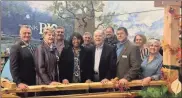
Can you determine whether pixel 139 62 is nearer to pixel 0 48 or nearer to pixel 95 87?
pixel 95 87

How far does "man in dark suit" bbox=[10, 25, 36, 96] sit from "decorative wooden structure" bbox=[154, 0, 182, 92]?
896mm

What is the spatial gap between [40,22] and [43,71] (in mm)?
320

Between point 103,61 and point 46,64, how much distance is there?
1.24 feet

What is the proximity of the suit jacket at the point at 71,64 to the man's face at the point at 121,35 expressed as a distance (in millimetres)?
221

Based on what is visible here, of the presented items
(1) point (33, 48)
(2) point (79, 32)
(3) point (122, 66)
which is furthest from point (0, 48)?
(3) point (122, 66)

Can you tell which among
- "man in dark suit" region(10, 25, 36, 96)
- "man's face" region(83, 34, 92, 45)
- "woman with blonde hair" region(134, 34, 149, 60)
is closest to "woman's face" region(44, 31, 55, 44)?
"man in dark suit" region(10, 25, 36, 96)

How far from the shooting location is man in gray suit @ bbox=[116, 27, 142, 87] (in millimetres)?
2188

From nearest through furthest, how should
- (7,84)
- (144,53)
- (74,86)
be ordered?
(7,84)
(74,86)
(144,53)

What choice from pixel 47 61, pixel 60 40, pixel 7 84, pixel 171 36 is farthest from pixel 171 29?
pixel 7 84

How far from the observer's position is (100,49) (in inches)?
85.6

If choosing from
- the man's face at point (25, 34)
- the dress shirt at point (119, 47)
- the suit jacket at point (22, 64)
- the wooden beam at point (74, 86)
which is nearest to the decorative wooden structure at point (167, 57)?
the wooden beam at point (74, 86)

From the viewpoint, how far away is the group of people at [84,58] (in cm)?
206

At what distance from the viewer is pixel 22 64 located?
6.75ft

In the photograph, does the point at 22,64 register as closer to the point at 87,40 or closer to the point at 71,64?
the point at 71,64
